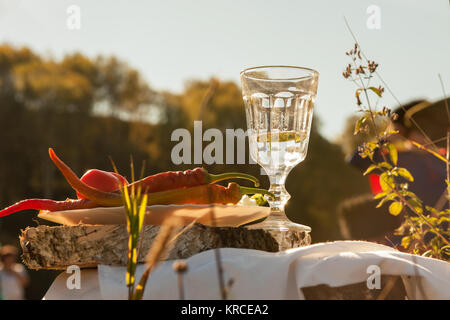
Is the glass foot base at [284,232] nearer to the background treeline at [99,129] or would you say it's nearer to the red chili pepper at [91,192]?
the red chili pepper at [91,192]

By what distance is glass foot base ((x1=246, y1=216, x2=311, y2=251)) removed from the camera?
4.89 feet

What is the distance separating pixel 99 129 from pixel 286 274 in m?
24.9

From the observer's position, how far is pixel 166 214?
1.33m

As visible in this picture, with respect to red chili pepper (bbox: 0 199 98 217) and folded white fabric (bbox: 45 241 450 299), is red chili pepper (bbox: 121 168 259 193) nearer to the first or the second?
red chili pepper (bbox: 0 199 98 217)

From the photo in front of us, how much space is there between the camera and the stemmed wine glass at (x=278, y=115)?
1.61 m

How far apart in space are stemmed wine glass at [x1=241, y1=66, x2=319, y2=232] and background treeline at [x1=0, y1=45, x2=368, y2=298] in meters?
17.8

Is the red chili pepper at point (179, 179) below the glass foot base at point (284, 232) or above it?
above

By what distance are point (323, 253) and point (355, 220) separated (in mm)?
7247

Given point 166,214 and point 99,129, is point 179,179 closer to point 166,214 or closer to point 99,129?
point 166,214

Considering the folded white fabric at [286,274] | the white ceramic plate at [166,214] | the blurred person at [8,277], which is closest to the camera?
the folded white fabric at [286,274]

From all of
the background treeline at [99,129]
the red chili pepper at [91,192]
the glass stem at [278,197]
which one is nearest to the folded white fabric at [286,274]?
the red chili pepper at [91,192]

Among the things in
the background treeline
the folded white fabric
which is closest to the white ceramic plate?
the folded white fabric

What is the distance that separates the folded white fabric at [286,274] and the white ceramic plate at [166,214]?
0.58ft
